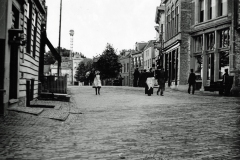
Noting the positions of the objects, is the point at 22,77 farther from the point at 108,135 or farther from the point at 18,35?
the point at 108,135

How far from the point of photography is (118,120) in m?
9.21

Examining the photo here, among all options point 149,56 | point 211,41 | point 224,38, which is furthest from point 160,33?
point 224,38

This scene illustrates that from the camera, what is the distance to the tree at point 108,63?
63500 millimetres

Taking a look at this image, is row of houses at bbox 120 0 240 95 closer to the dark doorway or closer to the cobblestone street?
the cobblestone street

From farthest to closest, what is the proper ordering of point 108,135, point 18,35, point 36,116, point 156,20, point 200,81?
point 156,20
point 200,81
point 18,35
point 36,116
point 108,135

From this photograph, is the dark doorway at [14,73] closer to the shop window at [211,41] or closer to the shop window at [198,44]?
the shop window at [211,41]

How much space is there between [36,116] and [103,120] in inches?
71.9

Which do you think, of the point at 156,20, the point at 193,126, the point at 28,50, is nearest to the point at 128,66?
the point at 156,20

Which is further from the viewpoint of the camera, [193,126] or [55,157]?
[193,126]

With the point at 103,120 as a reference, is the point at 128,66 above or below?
above

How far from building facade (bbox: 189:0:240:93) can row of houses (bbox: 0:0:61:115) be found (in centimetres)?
1317

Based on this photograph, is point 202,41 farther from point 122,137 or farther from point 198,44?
point 122,137

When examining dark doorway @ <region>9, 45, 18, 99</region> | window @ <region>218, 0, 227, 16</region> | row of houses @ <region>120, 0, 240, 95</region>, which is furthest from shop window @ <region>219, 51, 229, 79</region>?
dark doorway @ <region>9, 45, 18, 99</region>

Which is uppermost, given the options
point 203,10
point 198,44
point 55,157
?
point 203,10
